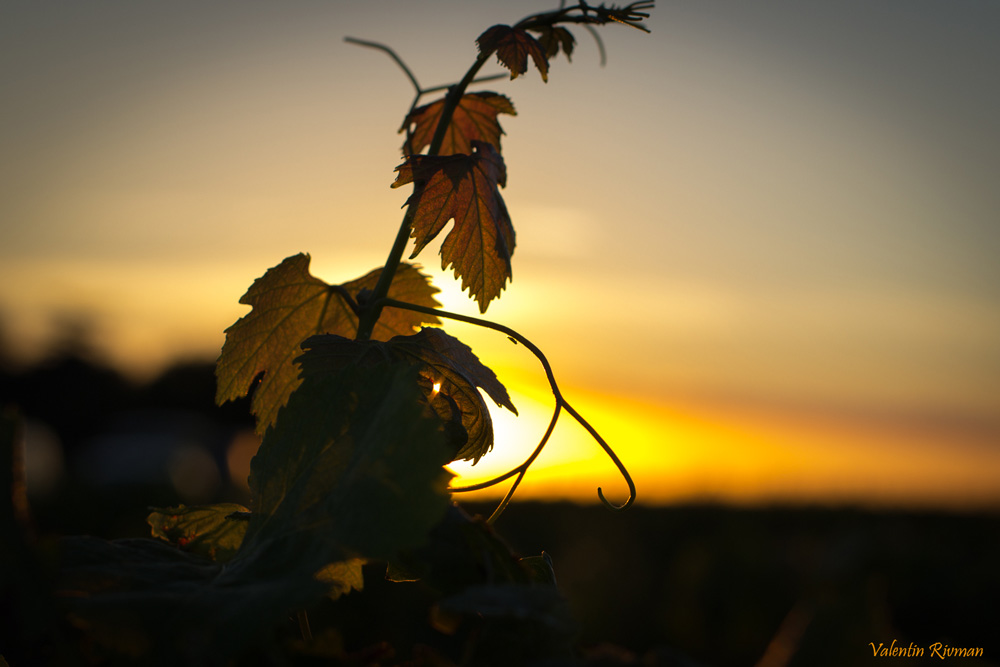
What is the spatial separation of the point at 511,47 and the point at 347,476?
1.86ft

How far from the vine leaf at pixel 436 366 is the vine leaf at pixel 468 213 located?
157 mm

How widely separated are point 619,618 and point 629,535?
3.03 meters

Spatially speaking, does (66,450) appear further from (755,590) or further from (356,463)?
(356,463)

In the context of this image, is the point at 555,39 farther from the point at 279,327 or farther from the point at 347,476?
the point at 347,476

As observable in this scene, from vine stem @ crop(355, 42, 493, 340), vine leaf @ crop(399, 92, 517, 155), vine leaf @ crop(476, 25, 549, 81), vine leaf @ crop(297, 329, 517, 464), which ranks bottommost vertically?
vine leaf @ crop(297, 329, 517, 464)

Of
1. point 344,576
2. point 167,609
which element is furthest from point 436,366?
point 167,609

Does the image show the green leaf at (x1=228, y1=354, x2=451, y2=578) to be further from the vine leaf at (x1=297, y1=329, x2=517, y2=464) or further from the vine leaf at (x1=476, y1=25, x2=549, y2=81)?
the vine leaf at (x1=476, y1=25, x2=549, y2=81)

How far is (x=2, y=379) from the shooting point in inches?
1245

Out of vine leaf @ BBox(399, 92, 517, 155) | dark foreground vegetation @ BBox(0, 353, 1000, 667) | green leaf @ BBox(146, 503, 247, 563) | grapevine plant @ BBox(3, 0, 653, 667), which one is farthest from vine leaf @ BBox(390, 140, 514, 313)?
dark foreground vegetation @ BBox(0, 353, 1000, 667)

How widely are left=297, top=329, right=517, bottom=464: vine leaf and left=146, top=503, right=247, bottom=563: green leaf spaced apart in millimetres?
170

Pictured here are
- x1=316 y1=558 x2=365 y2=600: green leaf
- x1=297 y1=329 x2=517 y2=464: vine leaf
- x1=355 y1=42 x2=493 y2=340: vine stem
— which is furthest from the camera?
x1=355 y1=42 x2=493 y2=340: vine stem

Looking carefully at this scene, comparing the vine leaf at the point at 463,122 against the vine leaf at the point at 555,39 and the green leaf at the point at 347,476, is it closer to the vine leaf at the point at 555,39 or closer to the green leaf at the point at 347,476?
the vine leaf at the point at 555,39

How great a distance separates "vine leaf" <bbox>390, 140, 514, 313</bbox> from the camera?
0.85m

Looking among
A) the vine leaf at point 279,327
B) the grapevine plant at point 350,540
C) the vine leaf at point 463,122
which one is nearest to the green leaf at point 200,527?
the grapevine plant at point 350,540
